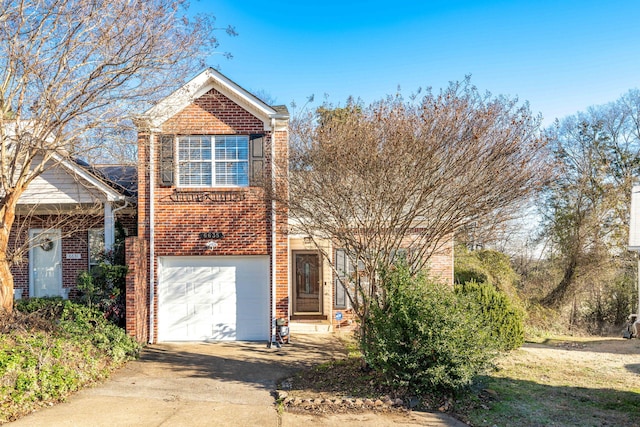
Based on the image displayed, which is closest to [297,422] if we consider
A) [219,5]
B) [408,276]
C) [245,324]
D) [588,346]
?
[408,276]

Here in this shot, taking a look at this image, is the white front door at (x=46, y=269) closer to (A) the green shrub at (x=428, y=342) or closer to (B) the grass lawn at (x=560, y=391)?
(A) the green shrub at (x=428, y=342)

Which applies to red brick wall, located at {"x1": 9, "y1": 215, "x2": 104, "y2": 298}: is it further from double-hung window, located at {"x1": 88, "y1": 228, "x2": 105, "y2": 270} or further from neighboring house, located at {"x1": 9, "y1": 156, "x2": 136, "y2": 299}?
double-hung window, located at {"x1": 88, "y1": 228, "x2": 105, "y2": 270}

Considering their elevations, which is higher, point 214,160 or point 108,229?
point 214,160

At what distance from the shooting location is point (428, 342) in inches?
273

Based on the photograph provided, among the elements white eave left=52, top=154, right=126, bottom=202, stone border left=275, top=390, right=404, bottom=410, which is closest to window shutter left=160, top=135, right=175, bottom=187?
white eave left=52, top=154, right=126, bottom=202

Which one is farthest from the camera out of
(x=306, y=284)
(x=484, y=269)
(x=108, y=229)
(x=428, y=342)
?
(x=306, y=284)

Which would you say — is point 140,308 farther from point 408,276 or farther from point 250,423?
point 408,276

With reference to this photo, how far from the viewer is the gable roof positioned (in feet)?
35.4

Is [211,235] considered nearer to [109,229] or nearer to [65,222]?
[109,229]

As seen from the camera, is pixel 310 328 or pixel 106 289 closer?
pixel 106 289

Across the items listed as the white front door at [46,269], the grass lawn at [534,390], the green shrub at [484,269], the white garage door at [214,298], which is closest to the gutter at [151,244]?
the white garage door at [214,298]

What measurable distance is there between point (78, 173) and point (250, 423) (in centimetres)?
787

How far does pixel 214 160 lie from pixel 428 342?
6.88 m

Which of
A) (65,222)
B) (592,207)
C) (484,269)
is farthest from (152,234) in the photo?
(592,207)
